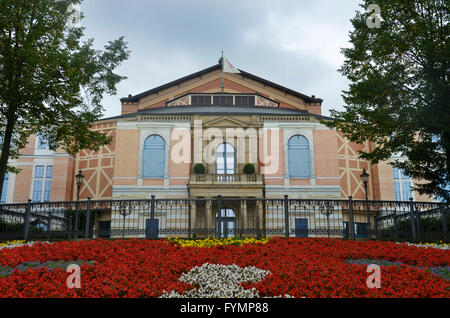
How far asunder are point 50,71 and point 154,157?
16968 millimetres

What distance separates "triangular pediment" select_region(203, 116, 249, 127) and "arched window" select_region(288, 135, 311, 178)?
179 inches

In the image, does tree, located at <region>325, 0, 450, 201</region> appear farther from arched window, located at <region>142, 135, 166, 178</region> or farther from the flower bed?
arched window, located at <region>142, 135, 166, 178</region>

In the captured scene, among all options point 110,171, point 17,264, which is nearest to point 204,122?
point 110,171

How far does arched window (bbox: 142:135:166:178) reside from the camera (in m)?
32.6

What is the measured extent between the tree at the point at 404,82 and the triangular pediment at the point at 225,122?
14.0 m

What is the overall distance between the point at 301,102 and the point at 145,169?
20.7 m

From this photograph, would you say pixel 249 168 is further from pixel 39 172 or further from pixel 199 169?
pixel 39 172

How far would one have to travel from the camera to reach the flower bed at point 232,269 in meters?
6.59

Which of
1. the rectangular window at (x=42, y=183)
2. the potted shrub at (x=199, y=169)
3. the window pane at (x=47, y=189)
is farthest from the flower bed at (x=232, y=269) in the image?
the rectangular window at (x=42, y=183)

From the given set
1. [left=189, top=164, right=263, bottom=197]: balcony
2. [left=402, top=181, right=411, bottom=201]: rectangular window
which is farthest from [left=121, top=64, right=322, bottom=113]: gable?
[left=189, top=164, right=263, bottom=197]: balcony

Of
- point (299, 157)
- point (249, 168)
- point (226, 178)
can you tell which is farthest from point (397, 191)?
point (226, 178)

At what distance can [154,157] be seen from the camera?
32.9 m

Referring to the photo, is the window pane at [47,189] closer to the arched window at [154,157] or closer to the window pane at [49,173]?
the window pane at [49,173]

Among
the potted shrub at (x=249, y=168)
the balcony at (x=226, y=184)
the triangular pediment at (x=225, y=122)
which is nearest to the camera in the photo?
the balcony at (x=226, y=184)
